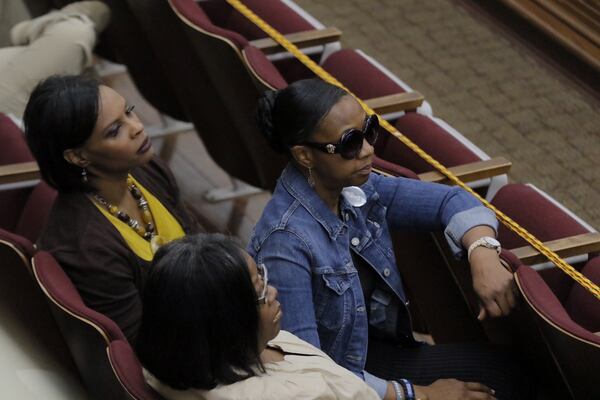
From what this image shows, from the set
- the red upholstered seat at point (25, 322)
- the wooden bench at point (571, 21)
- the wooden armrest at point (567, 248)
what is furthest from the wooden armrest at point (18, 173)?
the wooden bench at point (571, 21)

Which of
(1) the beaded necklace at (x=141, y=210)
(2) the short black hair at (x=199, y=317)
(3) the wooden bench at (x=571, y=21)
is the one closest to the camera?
(2) the short black hair at (x=199, y=317)

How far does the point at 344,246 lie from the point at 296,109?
0.09 m

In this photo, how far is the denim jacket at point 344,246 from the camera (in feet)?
2.05

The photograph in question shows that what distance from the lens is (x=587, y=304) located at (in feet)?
2.27

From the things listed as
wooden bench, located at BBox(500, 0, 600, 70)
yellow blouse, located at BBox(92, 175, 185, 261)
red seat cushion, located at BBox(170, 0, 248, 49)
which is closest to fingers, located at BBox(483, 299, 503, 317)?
→ yellow blouse, located at BBox(92, 175, 185, 261)

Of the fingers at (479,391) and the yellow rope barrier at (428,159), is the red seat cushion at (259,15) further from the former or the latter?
the fingers at (479,391)

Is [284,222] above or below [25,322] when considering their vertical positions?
above

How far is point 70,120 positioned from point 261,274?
0.21 metres

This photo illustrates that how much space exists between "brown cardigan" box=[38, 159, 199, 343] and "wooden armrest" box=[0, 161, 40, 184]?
0.09m

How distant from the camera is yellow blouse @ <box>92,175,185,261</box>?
0.71m

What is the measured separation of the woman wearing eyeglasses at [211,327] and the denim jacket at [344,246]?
0.27 ft

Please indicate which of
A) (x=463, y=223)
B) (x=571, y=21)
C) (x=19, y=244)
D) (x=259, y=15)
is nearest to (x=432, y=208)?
(x=463, y=223)

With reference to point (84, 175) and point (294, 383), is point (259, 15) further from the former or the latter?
point (294, 383)

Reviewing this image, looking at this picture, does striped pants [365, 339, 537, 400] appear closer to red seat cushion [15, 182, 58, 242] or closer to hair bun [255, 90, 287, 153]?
hair bun [255, 90, 287, 153]
